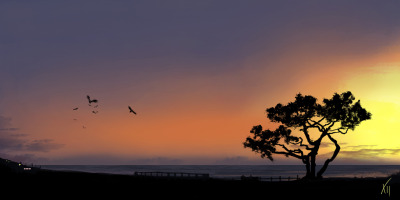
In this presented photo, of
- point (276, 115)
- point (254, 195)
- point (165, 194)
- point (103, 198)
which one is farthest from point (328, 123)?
point (103, 198)

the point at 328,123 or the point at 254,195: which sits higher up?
the point at 328,123

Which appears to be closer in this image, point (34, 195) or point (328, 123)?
point (34, 195)

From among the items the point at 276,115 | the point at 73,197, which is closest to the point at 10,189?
the point at 73,197

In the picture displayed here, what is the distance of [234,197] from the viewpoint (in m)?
35.1

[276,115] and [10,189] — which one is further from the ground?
[276,115]

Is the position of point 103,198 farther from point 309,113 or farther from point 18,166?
point 18,166

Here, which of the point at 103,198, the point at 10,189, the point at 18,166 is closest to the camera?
the point at 103,198

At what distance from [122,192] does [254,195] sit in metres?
11.3

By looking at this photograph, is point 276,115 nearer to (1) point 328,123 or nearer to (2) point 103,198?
(1) point 328,123

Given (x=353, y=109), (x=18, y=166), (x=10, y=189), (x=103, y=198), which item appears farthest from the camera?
(x=18, y=166)

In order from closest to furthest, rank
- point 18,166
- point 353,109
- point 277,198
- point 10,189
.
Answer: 1. point 277,198
2. point 10,189
3. point 353,109
4. point 18,166

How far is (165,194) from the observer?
1417 inches

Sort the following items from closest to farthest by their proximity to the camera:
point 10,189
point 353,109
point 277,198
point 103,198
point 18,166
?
point 103,198 → point 277,198 → point 10,189 → point 353,109 → point 18,166

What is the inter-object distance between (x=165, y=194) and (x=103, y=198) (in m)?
5.63
